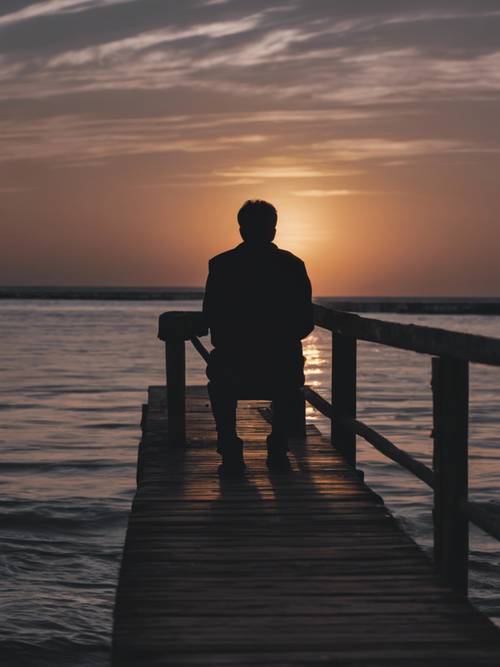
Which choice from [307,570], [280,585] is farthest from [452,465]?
[280,585]

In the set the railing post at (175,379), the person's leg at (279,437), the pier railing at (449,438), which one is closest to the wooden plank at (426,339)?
the pier railing at (449,438)

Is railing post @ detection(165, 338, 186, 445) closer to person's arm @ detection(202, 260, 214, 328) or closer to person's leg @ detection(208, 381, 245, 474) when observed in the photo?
person's leg @ detection(208, 381, 245, 474)

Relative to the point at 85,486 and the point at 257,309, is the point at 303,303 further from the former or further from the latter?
the point at 85,486

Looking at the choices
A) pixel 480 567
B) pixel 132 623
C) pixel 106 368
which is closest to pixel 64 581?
pixel 480 567

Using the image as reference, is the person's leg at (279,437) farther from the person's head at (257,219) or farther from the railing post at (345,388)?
the person's head at (257,219)

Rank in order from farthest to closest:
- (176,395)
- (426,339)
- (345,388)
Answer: (176,395) → (345,388) → (426,339)

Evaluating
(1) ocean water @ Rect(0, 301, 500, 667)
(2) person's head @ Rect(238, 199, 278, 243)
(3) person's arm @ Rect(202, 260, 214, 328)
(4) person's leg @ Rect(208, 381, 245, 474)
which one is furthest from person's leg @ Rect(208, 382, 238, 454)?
(1) ocean water @ Rect(0, 301, 500, 667)

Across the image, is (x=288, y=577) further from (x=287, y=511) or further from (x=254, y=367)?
(x=254, y=367)

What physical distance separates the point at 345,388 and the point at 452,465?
9.88 ft

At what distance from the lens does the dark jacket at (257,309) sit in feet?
22.4

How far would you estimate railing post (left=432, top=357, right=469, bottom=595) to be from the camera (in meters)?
4.68

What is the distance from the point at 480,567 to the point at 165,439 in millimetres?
3006

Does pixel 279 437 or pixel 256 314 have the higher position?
pixel 256 314

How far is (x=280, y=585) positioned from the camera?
4594mm
